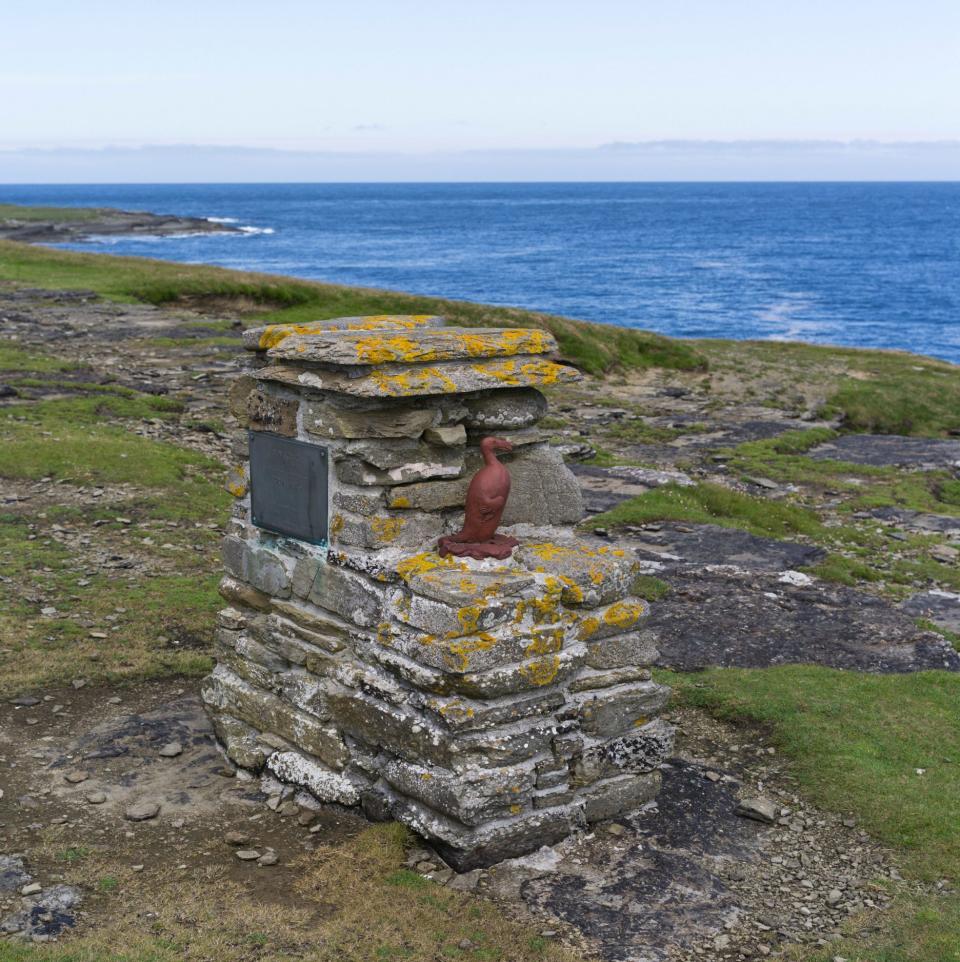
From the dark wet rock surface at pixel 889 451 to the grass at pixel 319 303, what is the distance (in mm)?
8859

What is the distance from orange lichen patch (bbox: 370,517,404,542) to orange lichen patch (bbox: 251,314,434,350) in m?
1.54

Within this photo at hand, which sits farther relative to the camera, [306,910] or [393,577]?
[393,577]

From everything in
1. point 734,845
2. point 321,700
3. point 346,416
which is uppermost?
point 346,416

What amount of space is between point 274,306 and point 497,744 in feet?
100

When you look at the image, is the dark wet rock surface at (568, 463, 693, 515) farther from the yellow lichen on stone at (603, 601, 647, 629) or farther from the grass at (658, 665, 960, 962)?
the yellow lichen on stone at (603, 601, 647, 629)

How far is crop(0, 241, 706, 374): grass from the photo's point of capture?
110 feet

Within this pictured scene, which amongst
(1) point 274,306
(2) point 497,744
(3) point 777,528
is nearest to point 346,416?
(2) point 497,744

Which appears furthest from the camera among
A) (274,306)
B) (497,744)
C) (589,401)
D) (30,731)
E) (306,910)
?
(274,306)

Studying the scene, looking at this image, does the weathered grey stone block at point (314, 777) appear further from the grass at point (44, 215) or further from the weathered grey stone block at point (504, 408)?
the grass at point (44, 215)

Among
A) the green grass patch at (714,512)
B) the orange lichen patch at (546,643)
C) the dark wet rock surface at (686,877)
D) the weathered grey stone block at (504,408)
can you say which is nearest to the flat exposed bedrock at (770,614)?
the green grass patch at (714,512)

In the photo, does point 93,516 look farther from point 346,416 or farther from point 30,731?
point 346,416

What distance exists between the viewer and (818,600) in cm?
1394

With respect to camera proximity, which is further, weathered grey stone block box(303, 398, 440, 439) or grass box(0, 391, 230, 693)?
grass box(0, 391, 230, 693)

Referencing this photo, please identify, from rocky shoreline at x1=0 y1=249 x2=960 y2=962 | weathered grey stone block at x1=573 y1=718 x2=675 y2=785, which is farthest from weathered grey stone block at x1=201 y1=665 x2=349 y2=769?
weathered grey stone block at x1=573 y1=718 x2=675 y2=785
